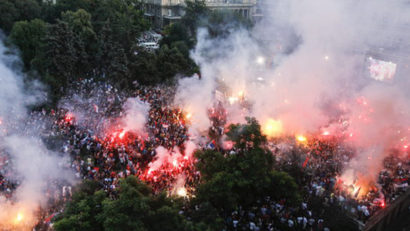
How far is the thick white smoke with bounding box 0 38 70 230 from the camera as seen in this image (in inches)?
311

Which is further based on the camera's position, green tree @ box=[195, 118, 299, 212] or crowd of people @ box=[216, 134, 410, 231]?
crowd of people @ box=[216, 134, 410, 231]

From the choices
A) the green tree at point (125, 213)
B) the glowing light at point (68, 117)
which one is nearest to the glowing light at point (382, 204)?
the green tree at point (125, 213)

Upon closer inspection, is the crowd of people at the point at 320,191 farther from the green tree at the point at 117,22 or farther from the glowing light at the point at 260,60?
the green tree at the point at 117,22

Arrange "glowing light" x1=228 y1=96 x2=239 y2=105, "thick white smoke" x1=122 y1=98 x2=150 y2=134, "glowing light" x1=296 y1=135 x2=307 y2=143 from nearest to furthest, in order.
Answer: "thick white smoke" x1=122 y1=98 x2=150 y2=134 → "glowing light" x1=296 y1=135 x2=307 y2=143 → "glowing light" x1=228 y1=96 x2=239 y2=105

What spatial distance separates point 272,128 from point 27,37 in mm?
12948

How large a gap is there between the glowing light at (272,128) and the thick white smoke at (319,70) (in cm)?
25

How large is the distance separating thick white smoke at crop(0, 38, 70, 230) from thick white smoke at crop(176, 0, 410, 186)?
6080 millimetres

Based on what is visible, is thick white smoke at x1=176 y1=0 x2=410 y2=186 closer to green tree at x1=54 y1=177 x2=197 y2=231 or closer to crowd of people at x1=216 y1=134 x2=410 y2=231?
crowd of people at x1=216 y1=134 x2=410 y2=231

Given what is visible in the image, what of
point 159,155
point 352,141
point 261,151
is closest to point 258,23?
point 352,141

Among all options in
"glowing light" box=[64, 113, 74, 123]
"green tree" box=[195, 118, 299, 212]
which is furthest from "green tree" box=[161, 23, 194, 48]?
"green tree" box=[195, 118, 299, 212]

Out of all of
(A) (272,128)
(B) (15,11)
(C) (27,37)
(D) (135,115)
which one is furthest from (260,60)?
(B) (15,11)

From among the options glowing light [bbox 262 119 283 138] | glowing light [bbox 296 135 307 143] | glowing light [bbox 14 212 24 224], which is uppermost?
glowing light [bbox 262 119 283 138]

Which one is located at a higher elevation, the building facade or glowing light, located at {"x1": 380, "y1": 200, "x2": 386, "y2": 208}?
the building facade

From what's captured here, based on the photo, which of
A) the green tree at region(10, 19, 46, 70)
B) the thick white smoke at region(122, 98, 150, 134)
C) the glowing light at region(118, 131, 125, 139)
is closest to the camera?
the glowing light at region(118, 131, 125, 139)
